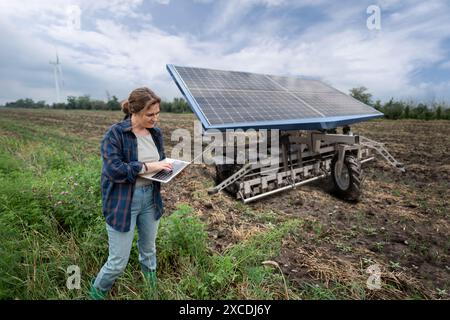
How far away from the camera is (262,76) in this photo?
7992 mm

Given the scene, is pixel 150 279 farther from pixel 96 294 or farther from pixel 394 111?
pixel 394 111

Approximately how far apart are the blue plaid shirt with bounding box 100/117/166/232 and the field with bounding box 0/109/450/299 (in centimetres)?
80

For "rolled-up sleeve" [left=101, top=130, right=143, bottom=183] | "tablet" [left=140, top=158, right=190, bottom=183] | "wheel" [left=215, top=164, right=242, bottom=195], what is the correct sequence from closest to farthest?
"rolled-up sleeve" [left=101, top=130, right=143, bottom=183] → "tablet" [left=140, top=158, right=190, bottom=183] → "wheel" [left=215, top=164, right=242, bottom=195]

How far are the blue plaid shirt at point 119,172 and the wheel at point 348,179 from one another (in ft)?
14.8

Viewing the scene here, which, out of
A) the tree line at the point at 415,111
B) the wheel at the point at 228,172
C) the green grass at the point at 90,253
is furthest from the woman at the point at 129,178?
the tree line at the point at 415,111

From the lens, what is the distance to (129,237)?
232cm

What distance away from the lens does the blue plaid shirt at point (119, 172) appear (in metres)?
2.11

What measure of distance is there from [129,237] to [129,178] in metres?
0.56

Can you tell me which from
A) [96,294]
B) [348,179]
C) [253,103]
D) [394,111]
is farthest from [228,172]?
[394,111]

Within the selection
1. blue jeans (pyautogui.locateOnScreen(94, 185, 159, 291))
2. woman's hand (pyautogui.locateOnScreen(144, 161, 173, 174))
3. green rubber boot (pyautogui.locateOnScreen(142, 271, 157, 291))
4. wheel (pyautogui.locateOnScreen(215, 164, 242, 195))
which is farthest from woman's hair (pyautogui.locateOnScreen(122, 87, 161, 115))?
wheel (pyautogui.locateOnScreen(215, 164, 242, 195))

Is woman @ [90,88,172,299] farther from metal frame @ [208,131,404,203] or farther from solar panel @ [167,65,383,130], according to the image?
metal frame @ [208,131,404,203]

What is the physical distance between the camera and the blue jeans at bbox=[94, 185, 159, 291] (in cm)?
228
